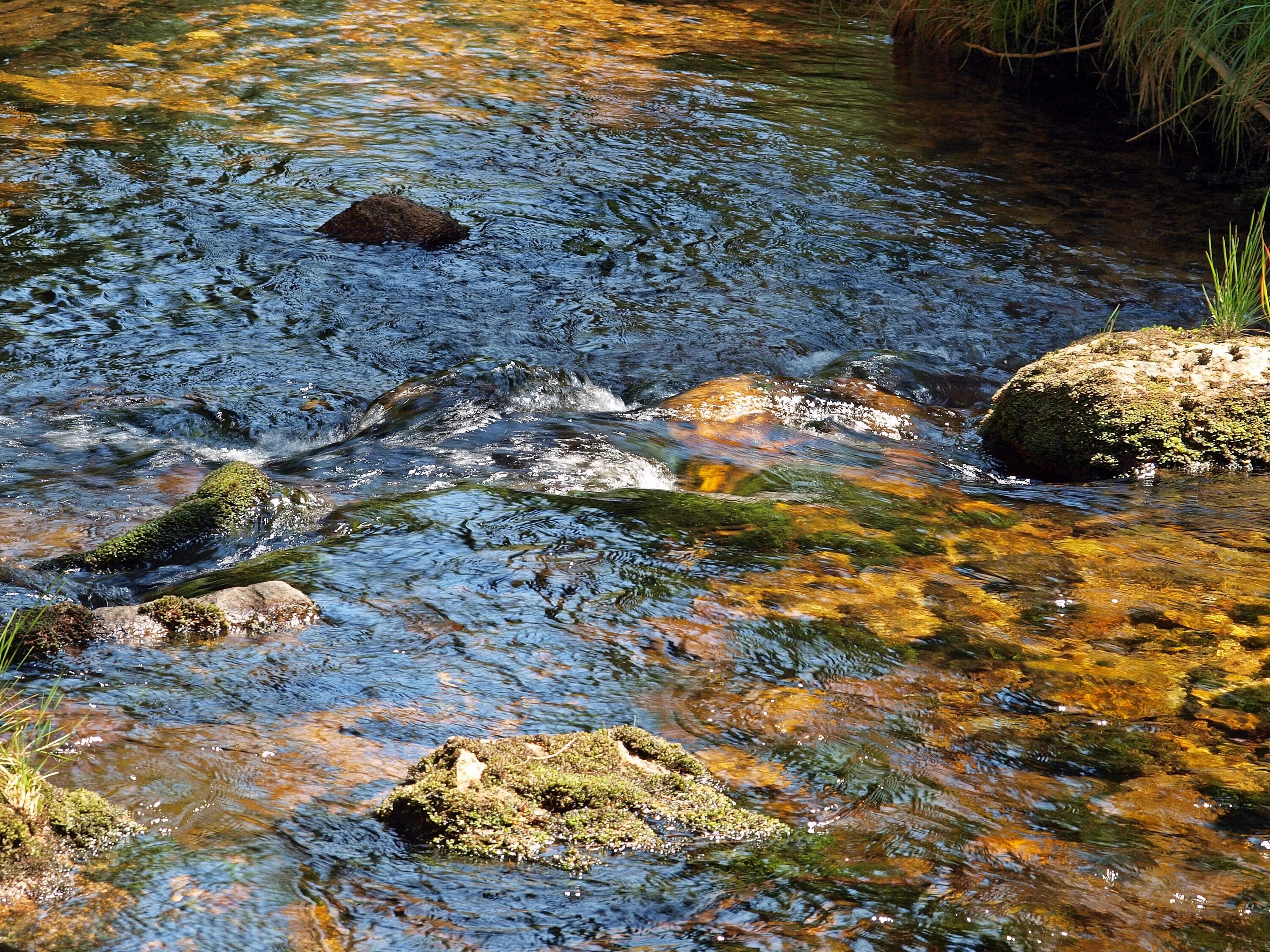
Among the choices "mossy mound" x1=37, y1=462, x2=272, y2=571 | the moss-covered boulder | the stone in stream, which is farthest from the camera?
the stone in stream

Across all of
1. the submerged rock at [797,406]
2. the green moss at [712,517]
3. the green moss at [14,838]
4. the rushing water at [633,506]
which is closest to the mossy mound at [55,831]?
the green moss at [14,838]

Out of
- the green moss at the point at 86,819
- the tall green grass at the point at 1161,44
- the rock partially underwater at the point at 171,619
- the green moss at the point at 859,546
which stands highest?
the tall green grass at the point at 1161,44

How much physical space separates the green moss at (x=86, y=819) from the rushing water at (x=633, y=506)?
103 mm

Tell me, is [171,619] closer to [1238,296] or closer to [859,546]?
[859,546]

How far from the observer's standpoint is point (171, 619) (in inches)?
158

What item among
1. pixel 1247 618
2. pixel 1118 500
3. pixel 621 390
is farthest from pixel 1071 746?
pixel 621 390

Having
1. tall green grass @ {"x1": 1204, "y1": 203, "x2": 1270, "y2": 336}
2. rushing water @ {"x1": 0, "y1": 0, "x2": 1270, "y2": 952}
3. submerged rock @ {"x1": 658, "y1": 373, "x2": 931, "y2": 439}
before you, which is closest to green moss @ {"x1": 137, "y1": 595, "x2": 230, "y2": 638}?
rushing water @ {"x1": 0, "y1": 0, "x2": 1270, "y2": 952}

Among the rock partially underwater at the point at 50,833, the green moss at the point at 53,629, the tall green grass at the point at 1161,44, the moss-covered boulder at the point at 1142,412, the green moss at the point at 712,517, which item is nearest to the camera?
the rock partially underwater at the point at 50,833

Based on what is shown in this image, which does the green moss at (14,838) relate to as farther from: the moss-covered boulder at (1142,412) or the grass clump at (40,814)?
the moss-covered boulder at (1142,412)

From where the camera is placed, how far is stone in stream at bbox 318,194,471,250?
9.30 meters

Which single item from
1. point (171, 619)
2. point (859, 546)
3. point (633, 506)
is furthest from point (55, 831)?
point (859, 546)

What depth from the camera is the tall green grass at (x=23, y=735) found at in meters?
2.61

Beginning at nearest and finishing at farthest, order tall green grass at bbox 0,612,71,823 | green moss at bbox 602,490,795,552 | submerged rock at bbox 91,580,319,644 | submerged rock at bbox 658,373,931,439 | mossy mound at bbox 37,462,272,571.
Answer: tall green grass at bbox 0,612,71,823 < submerged rock at bbox 91,580,319,644 < mossy mound at bbox 37,462,272,571 < green moss at bbox 602,490,795,552 < submerged rock at bbox 658,373,931,439

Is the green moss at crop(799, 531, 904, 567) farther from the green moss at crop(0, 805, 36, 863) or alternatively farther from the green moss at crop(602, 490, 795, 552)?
the green moss at crop(0, 805, 36, 863)
